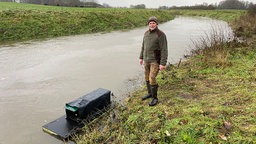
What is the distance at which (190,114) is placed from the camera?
178 inches

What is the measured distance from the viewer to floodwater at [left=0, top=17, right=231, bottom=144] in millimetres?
5258

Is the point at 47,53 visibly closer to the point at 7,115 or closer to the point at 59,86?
the point at 59,86

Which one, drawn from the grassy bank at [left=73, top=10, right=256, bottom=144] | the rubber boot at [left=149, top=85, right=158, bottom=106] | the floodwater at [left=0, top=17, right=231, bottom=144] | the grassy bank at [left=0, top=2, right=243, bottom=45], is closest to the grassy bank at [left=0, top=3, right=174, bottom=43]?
the grassy bank at [left=0, top=2, right=243, bottom=45]

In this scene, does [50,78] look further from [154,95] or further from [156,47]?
[156,47]

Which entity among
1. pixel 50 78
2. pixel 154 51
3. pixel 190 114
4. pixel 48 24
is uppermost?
pixel 48 24

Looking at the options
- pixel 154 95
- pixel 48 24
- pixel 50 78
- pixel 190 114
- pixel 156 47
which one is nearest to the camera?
pixel 190 114

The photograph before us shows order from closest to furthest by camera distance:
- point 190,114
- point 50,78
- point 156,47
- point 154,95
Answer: point 190,114 → point 156,47 → point 154,95 → point 50,78

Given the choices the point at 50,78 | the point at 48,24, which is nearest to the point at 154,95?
the point at 50,78

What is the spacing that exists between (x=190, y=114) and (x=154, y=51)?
61.1 inches

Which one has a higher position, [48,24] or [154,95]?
[48,24]

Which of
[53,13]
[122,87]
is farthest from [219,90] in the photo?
[53,13]

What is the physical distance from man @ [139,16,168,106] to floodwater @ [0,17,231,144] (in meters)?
1.67

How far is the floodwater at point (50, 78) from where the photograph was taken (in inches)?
207

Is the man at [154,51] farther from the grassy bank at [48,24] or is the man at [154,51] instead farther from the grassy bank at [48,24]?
the grassy bank at [48,24]
